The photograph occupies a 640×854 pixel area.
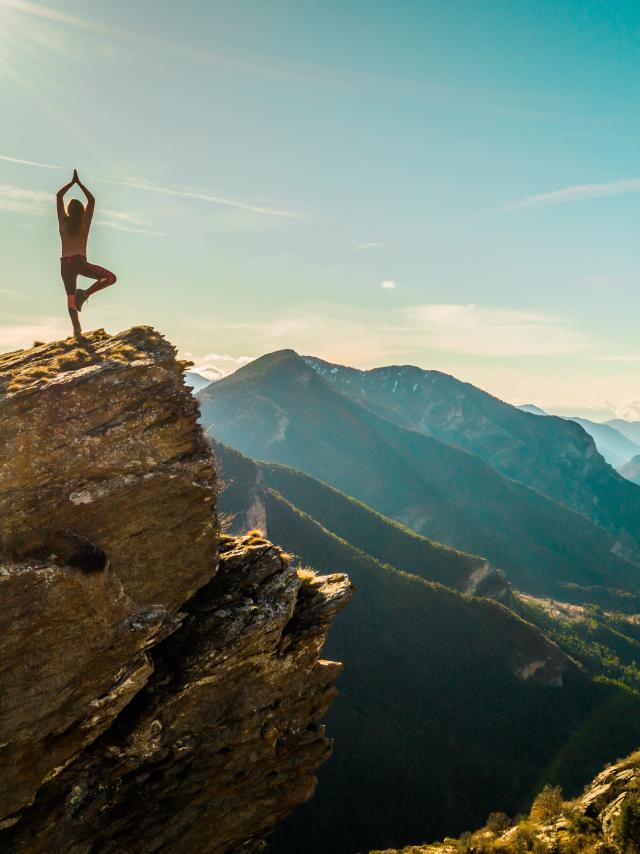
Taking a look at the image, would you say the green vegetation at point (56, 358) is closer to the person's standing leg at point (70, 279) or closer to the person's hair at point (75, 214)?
the person's standing leg at point (70, 279)

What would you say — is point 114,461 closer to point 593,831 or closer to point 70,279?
point 70,279

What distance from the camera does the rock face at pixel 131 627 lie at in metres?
18.1

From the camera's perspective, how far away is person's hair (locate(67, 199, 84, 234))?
840 inches

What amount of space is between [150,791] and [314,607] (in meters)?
10.9

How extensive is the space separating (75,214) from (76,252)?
1.55 m

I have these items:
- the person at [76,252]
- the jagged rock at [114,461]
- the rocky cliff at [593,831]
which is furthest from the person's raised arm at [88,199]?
the rocky cliff at [593,831]

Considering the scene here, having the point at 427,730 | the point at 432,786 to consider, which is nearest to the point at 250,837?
the point at 432,786

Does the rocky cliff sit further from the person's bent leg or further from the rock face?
the person's bent leg

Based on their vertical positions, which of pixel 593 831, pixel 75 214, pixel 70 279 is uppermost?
pixel 75 214

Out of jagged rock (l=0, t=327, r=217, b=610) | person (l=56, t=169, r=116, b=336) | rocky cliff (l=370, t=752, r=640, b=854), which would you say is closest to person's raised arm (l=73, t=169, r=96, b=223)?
person (l=56, t=169, r=116, b=336)

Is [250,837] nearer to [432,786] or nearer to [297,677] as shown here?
[297,677]

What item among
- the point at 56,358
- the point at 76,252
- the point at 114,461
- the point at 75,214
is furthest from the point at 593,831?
the point at 75,214

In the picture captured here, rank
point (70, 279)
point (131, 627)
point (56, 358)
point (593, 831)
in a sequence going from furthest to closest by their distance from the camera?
point (593, 831) → point (70, 279) → point (56, 358) → point (131, 627)

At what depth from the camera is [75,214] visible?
21.6m
